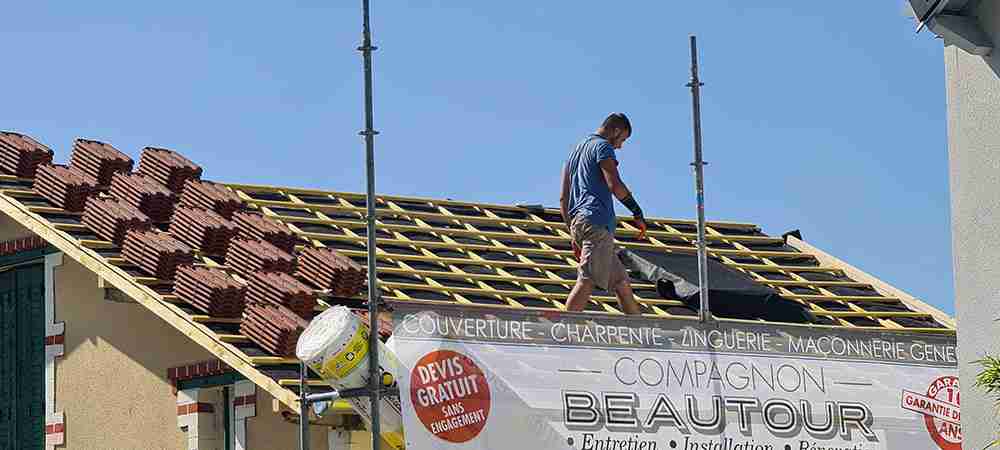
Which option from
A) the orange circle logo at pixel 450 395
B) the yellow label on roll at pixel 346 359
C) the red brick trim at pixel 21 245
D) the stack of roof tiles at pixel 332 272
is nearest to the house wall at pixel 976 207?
the orange circle logo at pixel 450 395

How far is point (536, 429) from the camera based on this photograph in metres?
11.9

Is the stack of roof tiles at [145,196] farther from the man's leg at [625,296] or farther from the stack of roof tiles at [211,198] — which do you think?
the man's leg at [625,296]

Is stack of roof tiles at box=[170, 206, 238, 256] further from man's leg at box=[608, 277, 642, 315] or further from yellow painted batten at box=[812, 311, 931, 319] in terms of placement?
yellow painted batten at box=[812, 311, 931, 319]

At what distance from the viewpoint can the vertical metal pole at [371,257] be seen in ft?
37.5

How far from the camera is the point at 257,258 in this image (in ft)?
45.9

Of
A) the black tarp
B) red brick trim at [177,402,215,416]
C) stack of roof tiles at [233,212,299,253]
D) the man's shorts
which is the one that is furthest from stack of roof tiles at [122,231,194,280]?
the black tarp

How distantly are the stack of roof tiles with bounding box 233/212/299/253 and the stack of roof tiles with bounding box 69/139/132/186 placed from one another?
152cm

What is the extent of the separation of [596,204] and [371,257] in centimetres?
221

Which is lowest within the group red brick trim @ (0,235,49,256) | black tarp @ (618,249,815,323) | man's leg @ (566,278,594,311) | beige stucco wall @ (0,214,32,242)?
man's leg @ (566,278,594,311)

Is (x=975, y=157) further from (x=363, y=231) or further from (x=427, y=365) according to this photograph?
(x=363, y=231)

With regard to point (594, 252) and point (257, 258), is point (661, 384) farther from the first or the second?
point (257, 258)

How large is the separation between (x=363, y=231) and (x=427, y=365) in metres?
4.59

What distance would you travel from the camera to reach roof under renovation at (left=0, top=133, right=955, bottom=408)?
13.1 m

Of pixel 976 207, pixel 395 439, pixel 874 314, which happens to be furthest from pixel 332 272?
pixel 976 207
